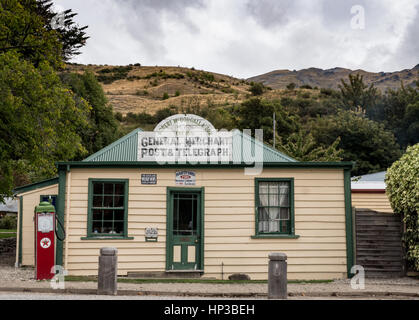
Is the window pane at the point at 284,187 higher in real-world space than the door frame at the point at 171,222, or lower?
higher

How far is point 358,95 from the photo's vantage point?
2502 inches

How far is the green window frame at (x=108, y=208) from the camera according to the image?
41.2 ft

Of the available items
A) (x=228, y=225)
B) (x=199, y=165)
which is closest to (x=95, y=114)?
(x=199, y=165)

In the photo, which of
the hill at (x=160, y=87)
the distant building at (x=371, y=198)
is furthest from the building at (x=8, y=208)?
Result: the hill at (x=160, y=87)

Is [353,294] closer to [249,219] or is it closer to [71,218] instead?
[249,219]

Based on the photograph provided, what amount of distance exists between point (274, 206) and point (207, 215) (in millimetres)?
1832

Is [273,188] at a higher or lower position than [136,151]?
lower

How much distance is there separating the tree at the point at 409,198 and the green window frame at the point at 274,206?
9.19 feet

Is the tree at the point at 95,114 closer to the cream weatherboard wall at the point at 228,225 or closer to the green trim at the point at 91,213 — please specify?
the green trim at the point at 91,213

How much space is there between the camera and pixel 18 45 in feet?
58.5

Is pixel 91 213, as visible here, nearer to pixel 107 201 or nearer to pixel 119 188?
pixel 107 201

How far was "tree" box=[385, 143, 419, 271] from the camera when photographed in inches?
460

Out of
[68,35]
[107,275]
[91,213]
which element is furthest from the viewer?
[68,35]

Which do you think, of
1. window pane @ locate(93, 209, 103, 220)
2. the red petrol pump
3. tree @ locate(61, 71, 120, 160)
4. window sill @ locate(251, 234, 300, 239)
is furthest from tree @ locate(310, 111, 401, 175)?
the red petrol pump
